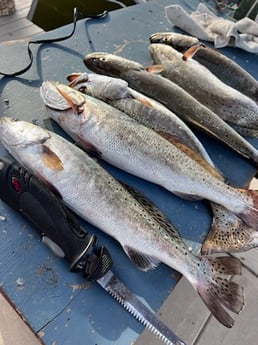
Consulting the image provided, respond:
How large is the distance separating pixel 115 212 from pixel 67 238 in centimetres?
18

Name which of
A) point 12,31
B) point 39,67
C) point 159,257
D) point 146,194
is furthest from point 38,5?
point 159,257

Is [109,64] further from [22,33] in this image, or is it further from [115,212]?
[22,33]

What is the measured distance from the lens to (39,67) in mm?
1697

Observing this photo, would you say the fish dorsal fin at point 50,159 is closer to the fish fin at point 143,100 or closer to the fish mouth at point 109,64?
the fish fin at point 143,100

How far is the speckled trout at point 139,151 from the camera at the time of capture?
1.26 meters

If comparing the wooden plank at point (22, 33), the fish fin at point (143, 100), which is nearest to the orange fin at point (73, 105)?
the fish fin at point (143, 100)

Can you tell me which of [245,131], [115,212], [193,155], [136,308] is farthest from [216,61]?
[136,308]

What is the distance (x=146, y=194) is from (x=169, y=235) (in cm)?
21

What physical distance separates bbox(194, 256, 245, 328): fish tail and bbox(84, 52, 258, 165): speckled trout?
1.86 feet

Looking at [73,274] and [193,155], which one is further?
[193,155]

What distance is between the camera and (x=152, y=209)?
122 cm

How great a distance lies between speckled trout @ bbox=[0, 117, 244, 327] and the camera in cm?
105

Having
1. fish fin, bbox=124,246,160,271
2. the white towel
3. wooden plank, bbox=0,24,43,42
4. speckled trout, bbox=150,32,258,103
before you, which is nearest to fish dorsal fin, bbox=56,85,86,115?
fish fin, bbox=124,246,160,271

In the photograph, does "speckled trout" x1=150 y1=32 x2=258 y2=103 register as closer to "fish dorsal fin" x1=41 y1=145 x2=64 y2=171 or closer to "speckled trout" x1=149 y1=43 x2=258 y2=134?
"speckled trout" x1=149 y1=43 x2=258 y2=134
